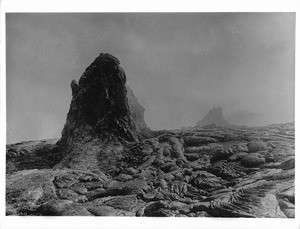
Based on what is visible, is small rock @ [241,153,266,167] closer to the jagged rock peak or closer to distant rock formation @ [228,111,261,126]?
distant rock formation @ [228,111,261,126]

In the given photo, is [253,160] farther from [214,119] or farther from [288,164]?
[214,119]

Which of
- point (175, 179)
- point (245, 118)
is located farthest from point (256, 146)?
point (175, 179)

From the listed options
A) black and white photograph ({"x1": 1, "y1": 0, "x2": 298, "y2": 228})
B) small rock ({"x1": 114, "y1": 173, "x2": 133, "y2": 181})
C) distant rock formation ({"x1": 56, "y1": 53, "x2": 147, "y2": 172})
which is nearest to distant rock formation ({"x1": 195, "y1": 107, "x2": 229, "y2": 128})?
black and white photograph ({"x1": 1, "y1": 0, "x2": 298, "y2": 228})

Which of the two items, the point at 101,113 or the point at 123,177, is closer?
the point at 123,177

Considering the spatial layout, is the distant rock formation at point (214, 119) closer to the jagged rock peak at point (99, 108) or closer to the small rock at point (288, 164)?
the small rock at point (288, 164)
